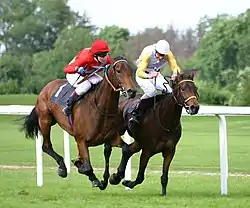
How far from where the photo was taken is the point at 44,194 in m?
10.9

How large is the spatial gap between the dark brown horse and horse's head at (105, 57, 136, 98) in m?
0.71

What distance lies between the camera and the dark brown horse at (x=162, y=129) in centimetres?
1030

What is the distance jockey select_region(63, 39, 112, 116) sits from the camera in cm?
1100

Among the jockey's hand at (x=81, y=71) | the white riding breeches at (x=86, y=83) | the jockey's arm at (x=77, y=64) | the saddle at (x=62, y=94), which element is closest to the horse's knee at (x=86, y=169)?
the white riding breeches at (x=86, y=83)

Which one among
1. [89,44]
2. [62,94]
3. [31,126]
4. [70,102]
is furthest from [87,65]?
[89,44]

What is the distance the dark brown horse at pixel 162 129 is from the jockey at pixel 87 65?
0.71m

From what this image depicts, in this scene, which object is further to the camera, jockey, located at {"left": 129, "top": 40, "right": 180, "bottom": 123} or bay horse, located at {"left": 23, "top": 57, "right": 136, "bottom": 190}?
jockey, located at {"left": 129, "top": 40, "right": 180, "bottom": 123}

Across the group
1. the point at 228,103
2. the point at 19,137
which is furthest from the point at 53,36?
the point at 19,137

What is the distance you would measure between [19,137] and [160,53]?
1801 centimetres

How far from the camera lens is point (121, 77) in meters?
10.1

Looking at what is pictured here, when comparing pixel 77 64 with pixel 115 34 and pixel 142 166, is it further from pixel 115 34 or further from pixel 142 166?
pixel 115 34

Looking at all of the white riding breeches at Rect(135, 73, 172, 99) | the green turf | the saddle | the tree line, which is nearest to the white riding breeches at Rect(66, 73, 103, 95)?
the saddle

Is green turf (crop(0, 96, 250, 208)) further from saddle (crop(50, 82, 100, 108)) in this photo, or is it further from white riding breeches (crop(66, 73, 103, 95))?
white riding breeches (crop(66, 73, 103, 95))

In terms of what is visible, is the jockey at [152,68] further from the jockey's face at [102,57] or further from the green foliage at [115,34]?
the green foliage at [115,34]
